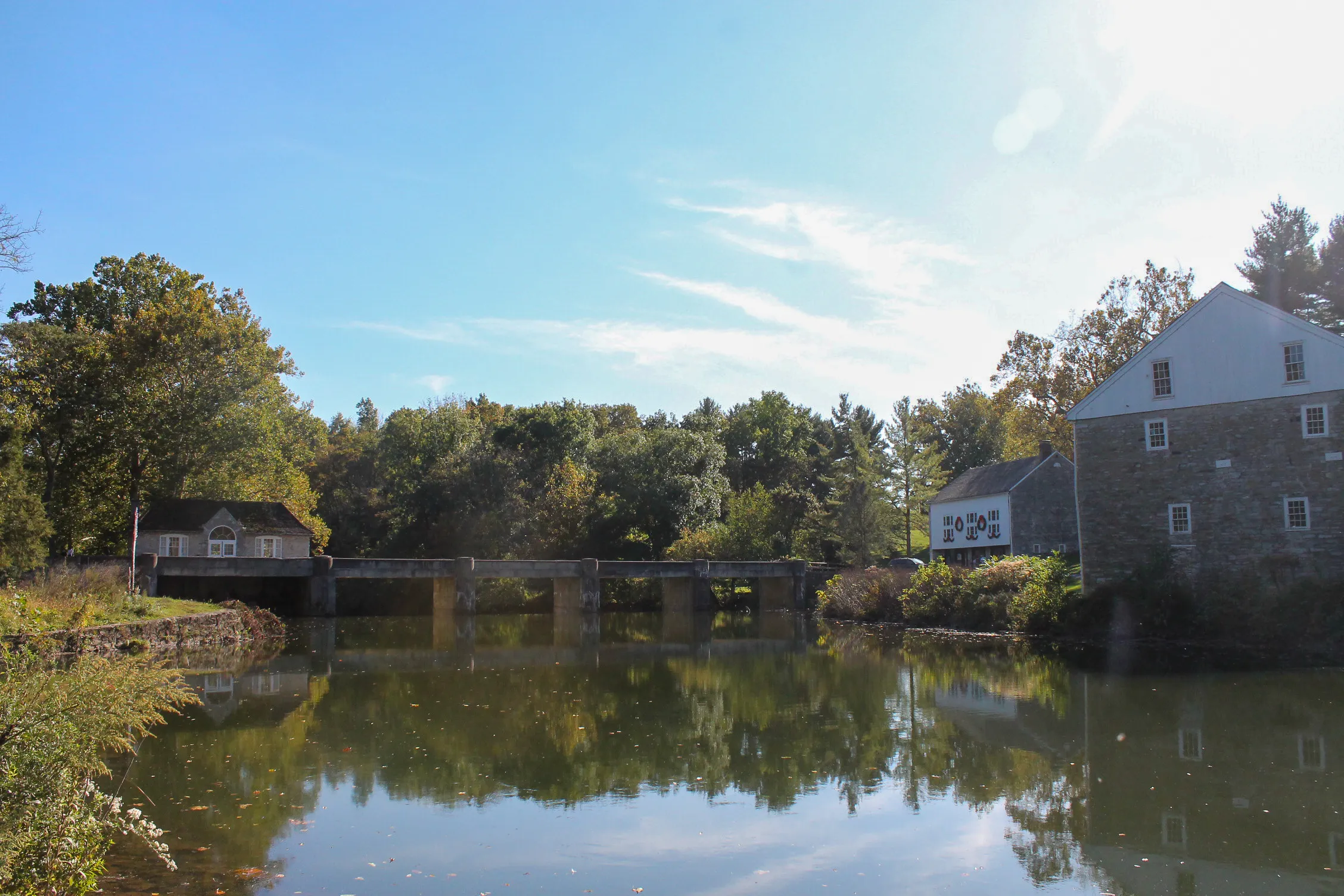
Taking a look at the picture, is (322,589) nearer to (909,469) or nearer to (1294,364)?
(909,469)

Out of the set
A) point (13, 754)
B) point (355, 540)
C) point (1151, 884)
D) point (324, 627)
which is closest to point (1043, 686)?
point (1151, 884)

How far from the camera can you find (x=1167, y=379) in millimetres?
32375

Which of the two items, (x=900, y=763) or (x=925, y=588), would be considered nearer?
(x=900, y=763)

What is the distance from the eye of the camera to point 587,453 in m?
62.3

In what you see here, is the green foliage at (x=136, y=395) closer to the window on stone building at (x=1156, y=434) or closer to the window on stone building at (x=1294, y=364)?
the window on stone building at (x=1156, y=434)

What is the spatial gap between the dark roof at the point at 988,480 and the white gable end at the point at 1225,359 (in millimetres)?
12532

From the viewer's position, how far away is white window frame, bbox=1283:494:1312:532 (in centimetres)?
2930

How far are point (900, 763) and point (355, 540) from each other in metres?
53.1

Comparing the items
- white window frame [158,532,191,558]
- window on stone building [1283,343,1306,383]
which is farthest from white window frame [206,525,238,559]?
window on stone building [1283,343,1306,383]

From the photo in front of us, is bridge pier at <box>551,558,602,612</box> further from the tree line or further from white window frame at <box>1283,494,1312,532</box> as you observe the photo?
white window frame at <box>1283,494,1312,532</box>

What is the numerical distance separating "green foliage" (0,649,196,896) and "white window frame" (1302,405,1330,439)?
32.1 meters

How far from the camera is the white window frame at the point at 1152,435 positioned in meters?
32.2

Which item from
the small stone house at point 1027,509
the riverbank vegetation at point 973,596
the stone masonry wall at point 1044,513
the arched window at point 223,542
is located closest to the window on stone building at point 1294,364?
the riverbank vegetation at point 973,596

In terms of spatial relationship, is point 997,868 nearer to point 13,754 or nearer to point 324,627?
point 13,754
